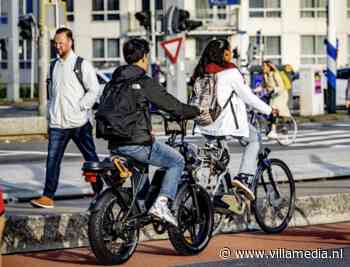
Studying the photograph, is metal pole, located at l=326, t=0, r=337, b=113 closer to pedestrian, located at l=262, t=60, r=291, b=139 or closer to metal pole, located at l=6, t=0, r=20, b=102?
pedestrian, located at l=262, t=60, r=291, b=139

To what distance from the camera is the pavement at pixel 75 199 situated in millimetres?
9523

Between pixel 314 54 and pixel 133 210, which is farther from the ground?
pixel 314 54

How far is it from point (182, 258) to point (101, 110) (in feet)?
4.67

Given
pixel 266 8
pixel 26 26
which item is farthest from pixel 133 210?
pixel 266 8

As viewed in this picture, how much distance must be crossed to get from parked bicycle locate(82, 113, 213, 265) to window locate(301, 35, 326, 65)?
54676 millimetres

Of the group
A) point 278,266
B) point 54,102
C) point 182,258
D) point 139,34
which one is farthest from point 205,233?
point 139,34

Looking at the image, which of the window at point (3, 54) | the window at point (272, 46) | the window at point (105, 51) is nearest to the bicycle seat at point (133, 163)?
the window at point (272, 46)

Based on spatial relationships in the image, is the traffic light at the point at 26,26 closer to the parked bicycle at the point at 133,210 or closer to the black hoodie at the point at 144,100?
the parked bicycle at the point at 133,210

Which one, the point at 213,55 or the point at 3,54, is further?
the point at 3,54

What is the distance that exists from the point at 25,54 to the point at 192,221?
57715 mm

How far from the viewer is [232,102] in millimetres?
10070

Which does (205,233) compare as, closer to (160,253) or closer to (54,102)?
(160,253)

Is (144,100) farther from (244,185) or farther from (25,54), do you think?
(25,54)

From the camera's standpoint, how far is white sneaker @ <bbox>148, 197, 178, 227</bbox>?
29.1 feet
